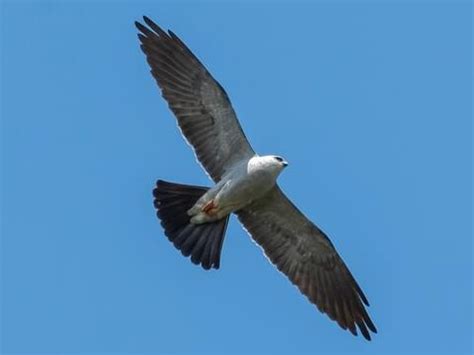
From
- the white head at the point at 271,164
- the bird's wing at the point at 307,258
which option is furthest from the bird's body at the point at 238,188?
the bird's wing at the point at 307,258

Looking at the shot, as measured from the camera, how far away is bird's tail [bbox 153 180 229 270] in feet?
45.8

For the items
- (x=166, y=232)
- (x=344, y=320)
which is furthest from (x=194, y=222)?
(x=344, y=320)

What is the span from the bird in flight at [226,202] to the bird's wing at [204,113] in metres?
0.01

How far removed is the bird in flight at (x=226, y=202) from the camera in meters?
14.0

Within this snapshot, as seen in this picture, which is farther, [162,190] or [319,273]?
[319,273]

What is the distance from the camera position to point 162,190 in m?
13.9

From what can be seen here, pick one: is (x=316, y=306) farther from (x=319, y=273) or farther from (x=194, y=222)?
(x=194, y=222)

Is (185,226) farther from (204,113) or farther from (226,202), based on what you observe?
(204,113)

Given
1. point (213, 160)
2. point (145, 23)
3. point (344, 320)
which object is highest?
point (145, 23)

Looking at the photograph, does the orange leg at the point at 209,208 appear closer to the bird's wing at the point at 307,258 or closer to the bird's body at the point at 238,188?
the bird's body at the point at 238,188

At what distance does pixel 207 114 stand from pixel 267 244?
217cm

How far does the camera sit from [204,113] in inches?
567

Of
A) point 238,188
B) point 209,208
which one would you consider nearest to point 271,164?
point 238,188

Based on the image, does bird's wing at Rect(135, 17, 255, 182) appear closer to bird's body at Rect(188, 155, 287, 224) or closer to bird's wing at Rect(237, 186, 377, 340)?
bird's body at Rect(188, 155, 287, 224)
